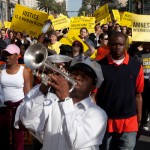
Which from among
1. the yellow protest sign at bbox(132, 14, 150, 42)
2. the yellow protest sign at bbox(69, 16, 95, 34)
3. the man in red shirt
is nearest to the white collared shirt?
the man in red shirt

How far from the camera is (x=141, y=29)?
827 cm

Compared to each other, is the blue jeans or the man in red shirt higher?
the man in red shirt

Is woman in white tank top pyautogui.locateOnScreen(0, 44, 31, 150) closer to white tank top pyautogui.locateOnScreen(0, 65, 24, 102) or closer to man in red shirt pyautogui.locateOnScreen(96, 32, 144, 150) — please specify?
white tank top pyautogui.locateOnScreen(0, 65, 24, 102)

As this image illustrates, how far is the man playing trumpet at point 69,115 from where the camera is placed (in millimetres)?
2877

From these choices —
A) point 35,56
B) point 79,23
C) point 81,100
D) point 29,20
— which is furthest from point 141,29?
point 79,23

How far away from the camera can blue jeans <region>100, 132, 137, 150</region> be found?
491 centimetres

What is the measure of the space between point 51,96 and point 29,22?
25.8 feet

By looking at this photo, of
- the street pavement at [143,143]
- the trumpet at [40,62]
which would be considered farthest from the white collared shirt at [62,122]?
the street pavement at [143,143]

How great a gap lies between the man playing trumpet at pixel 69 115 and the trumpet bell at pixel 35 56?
143 mm

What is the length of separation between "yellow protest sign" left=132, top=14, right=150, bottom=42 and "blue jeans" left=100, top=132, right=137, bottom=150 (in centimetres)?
338

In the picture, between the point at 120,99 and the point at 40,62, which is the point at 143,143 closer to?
the point at 120,99

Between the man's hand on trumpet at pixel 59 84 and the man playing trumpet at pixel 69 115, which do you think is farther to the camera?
the man playing trumpet at pixel 69 115

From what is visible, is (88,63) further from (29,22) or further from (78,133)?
(29,22)

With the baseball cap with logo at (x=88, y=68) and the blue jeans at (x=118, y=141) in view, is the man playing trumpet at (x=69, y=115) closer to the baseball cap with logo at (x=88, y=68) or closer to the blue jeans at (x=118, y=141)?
the baseball cap with logo at (x=88, y=68)
